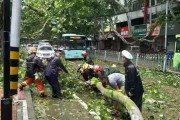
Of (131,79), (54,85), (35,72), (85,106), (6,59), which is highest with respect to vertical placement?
(6,59)

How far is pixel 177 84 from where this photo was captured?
59.3 feet

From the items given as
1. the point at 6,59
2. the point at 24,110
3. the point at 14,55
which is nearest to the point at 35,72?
the point at 24,110

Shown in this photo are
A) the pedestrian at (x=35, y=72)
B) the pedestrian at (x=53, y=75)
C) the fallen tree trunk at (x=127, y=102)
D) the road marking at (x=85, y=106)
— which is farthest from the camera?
the pedestrian at (x=35, y=72)

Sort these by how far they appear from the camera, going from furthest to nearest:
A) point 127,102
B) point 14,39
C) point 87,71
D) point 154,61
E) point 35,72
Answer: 1. point 154,61
2. point 87,71
3. point 35,72
4. point 127,102
5. point 14,39

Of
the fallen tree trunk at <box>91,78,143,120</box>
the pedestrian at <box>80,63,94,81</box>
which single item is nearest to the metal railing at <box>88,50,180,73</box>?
the pedestrian at <box>80,63,94,81</box>

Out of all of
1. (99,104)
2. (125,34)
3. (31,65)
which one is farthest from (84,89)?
(125,34)

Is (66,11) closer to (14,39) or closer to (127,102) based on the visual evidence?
(127,102)

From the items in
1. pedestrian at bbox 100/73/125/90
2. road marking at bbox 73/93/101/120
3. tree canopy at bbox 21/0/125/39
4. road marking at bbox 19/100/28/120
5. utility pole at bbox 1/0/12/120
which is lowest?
road marking at bbox 73/93/101/120

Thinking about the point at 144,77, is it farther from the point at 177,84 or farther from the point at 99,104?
the point at 99,104

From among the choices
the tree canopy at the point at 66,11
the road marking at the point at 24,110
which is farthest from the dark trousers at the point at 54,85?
the tree canopy at the point at 66,11

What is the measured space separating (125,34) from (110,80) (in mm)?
42815

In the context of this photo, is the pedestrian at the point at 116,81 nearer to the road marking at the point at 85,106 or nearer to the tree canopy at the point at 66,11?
the road marking at the point at 85,106

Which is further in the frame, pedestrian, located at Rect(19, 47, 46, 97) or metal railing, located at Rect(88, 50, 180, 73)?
metal railing, located at Rect(88, 50, 180, 73)

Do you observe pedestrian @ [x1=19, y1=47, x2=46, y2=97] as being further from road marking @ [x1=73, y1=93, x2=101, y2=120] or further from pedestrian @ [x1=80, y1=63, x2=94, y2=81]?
pedestrian @ [x1=80, y1=63, x2=94, y2=81]
